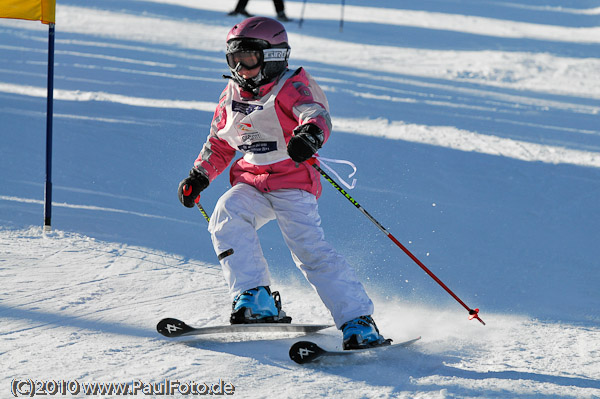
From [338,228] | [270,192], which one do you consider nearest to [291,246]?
[270,192]

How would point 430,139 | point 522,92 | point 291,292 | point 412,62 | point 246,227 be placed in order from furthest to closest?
1. point 412,62
2. point 522,92
3. point 430,139
4. point 291,292
5. point 246,227

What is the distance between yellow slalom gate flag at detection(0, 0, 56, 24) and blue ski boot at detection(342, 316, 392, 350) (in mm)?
2918

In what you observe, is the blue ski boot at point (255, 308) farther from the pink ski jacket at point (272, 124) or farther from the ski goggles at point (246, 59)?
the ski goggles at point (246, 59)

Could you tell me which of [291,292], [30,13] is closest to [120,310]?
[291,292]

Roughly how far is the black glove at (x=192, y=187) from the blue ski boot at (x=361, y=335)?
97cm

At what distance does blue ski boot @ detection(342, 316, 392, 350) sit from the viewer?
3.13 meters

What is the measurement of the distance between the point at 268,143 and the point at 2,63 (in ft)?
25.8

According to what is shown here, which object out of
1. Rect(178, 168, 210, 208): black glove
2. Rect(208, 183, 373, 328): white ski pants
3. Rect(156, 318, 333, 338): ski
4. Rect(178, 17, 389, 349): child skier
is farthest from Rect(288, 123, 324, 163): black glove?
Rect(156, 318, 333, 338): ski

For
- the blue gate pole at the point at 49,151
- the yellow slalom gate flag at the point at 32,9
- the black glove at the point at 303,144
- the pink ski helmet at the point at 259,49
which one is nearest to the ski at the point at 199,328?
the black glove at the point at 303,144

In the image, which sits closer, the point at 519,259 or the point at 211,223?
the point at 211,223

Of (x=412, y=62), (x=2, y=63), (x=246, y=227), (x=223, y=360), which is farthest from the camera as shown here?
(x=412, y=62)

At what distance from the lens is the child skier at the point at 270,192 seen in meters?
3.24

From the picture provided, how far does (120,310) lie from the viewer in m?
3.54

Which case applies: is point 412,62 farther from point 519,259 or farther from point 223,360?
point 223,360
